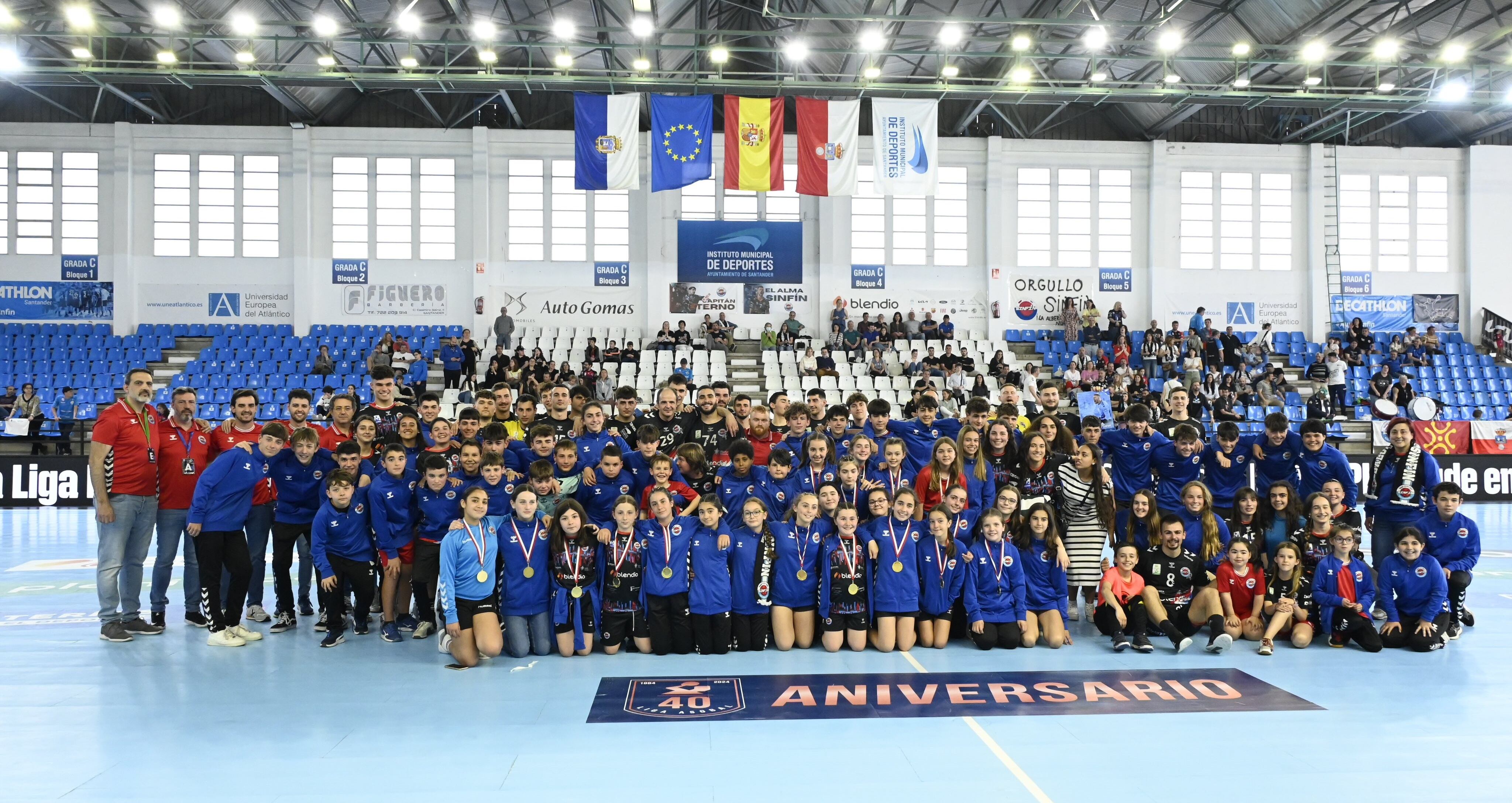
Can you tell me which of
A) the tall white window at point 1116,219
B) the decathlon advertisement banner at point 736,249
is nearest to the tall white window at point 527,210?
the decathlon advertisement banner at point 736,249

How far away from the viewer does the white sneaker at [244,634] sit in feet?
Answer: 24.3

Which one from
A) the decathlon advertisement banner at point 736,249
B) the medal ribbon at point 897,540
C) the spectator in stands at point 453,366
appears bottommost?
the medal ribbon at point 897,540

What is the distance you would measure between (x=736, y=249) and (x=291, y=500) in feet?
63.3

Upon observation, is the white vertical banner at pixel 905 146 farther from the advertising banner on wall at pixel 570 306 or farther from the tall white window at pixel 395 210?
the tall white window at pixel 395 210

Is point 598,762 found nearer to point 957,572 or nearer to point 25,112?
point 957,572

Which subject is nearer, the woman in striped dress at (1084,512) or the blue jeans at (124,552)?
the blue jeans at (124,552)

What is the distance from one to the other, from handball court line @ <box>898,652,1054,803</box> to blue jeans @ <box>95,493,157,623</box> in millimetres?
6497

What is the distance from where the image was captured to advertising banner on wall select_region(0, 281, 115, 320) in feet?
83.1

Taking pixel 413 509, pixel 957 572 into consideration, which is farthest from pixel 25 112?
pixel 957 572

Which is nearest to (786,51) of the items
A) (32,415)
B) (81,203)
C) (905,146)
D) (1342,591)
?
(905,146)

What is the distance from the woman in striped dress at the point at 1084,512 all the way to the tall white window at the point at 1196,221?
72.1ft

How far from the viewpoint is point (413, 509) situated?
775 cm

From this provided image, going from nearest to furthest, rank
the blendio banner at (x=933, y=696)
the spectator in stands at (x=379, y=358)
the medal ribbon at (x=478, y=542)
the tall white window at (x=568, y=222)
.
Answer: the blendio banner at (x=933, y=696) → the medal ribbon at (x=478, y=542) → the spectator in stands at (x=379, y=358) → the tall white window at (x=568, y=222)

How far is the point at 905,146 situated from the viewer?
18984mm
